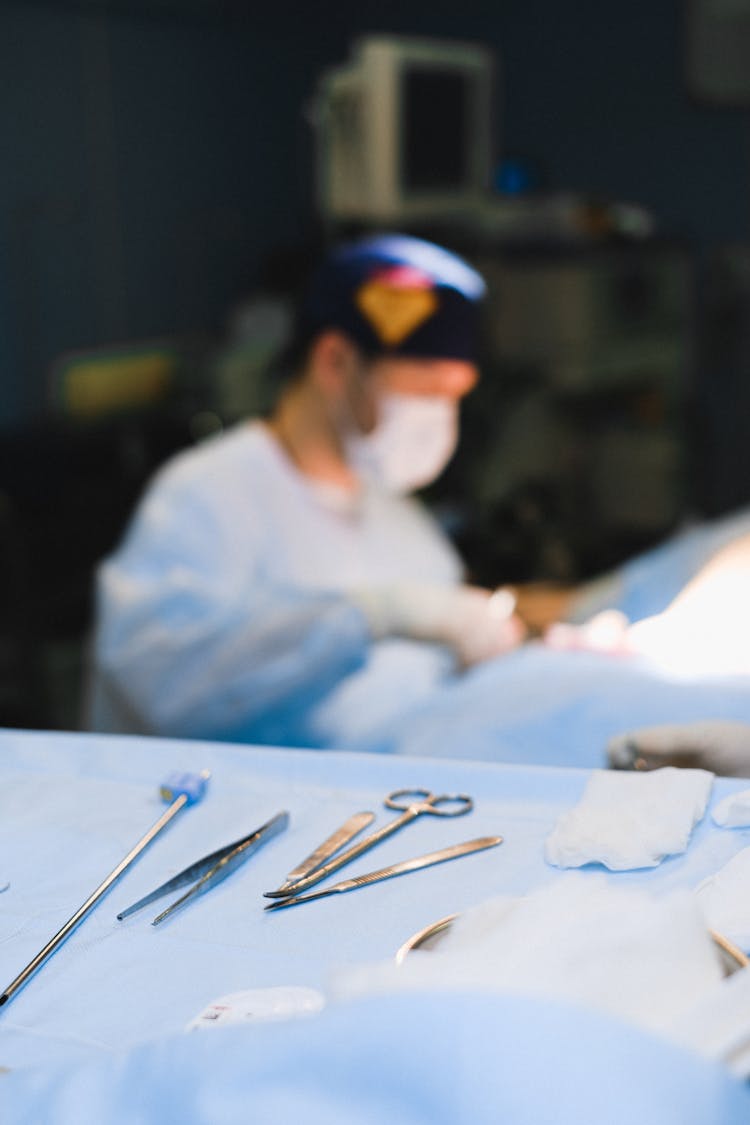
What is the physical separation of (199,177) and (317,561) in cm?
302

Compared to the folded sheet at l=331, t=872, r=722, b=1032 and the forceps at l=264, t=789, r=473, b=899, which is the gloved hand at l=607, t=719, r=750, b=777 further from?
the folded sheet at l=331, t=872, r=722, b=1032

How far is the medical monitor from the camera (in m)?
3.20

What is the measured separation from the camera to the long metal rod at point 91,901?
0.84 metres

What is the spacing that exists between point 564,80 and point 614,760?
14.5ft

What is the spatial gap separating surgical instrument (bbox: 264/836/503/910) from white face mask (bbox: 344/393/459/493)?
125 centimetres

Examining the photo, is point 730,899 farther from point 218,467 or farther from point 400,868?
point 218,467

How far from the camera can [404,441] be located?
2.21 metres

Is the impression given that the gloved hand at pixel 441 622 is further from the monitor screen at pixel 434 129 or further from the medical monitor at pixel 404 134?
the monitor screen at pixel 434 129

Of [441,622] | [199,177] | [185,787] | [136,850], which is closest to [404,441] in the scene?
[441,622]

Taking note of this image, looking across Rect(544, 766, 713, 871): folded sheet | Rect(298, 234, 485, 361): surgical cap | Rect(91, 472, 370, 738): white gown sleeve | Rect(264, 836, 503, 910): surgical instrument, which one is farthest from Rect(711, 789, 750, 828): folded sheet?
Rect(298, 234, 485, 361): surgical cap

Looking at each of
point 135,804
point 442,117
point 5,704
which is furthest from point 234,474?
point 442,117

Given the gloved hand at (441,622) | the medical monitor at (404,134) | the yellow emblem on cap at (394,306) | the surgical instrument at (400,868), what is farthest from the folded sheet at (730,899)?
the medical monitor at (404,134)

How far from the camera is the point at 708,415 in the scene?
4.98 meters

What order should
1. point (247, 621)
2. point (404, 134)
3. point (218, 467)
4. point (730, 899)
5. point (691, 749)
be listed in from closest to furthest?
1. point (730, 899)
2. point (691, 749)
3. point (247, 621)
4. point (218, 467)
5. point (404, 134)
